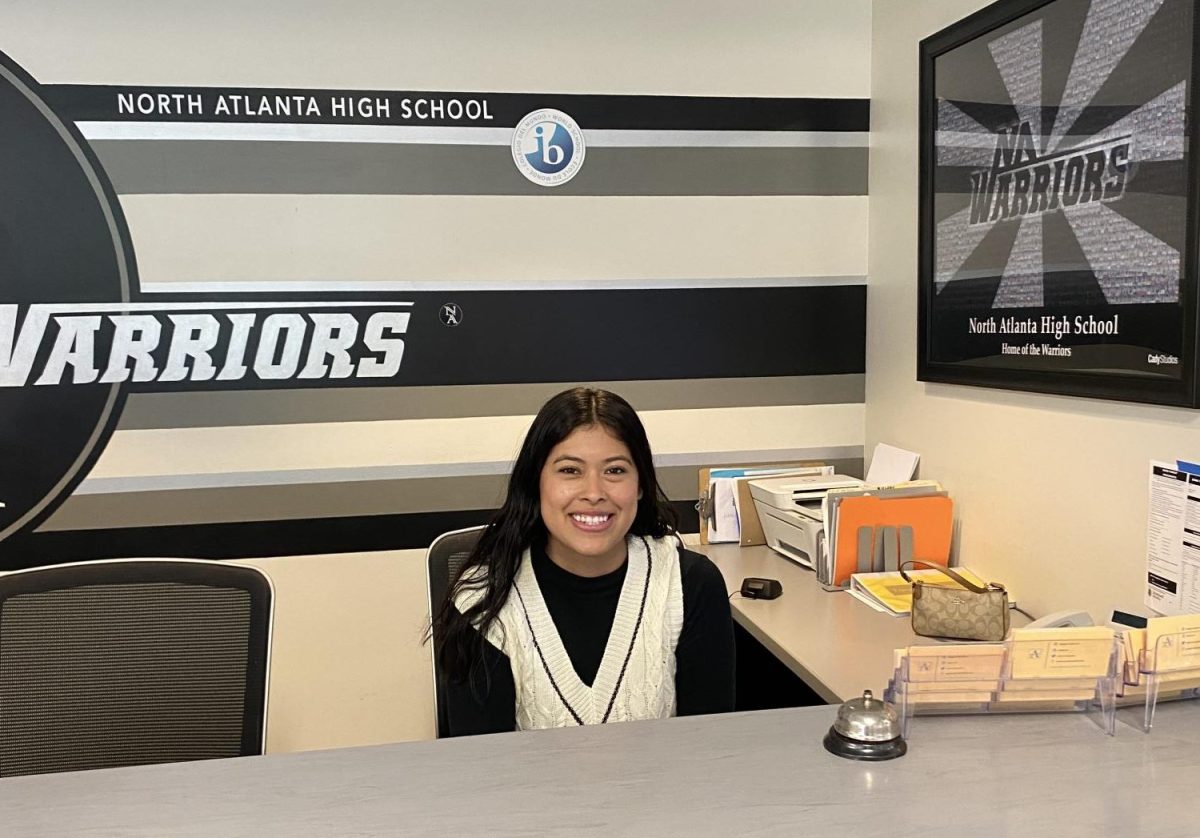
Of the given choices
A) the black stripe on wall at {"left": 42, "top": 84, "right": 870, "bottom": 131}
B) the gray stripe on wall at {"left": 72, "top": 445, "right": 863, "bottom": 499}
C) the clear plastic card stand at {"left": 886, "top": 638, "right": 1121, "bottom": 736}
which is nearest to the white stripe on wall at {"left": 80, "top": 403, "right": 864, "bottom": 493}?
the gray stripe on wall at {"left": 72, "top": 445, "right": 863, "bottom": 499}

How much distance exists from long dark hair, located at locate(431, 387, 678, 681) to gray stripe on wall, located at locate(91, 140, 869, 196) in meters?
1.25

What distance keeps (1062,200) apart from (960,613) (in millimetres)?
909

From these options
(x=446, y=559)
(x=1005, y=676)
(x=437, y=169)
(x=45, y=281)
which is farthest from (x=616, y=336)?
(x=1005, y=676)

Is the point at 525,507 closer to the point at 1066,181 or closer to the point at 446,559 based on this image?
the point at 446,559

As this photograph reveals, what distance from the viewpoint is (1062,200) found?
84.3 inches

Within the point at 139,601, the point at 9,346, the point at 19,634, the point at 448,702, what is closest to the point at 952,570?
the point at 448,702

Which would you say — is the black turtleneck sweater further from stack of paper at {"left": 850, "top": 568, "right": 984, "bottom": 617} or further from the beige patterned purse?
stack of paper at {"left": 850, "top": 568, "right": 984, "bottom": 617}

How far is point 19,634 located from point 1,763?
22 centimetres

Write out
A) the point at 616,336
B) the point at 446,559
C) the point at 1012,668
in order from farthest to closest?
1. the point at 616,336
2. the point at 446,559
3. the point at 1012,668

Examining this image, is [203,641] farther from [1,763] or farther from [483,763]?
[483,763]

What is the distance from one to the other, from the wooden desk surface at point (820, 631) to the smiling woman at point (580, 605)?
9.1 inches

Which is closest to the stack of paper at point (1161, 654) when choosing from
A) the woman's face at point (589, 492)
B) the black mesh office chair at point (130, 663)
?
the woman's face at point (589, 492)

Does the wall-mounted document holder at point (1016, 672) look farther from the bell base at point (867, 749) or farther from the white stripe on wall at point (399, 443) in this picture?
the white stripe on wall at point (399, 443)

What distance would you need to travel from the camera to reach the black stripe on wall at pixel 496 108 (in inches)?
104
